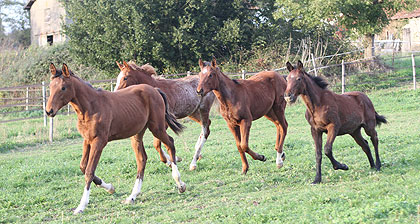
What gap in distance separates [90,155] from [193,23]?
15918 mm

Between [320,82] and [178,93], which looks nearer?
[320,82]

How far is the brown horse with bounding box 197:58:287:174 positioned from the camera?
869 cm

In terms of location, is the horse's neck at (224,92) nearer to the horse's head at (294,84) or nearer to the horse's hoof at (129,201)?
the horse's head at (294,84)

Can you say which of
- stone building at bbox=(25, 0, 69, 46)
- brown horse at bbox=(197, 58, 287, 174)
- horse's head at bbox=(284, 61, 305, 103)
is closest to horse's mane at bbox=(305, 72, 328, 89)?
horse's head at bbox=(284, 61, 305, 103)

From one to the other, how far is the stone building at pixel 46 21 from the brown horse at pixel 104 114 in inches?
1238

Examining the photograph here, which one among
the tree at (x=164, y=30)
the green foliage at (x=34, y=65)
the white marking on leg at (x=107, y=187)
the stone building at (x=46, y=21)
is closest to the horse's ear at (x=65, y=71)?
the white marking on leg at (x=107, y=187)

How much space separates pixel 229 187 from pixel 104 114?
2315 mm

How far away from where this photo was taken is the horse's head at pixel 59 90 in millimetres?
6552

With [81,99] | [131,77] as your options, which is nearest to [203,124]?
[131,77]

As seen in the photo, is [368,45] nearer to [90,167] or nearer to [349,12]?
[349,12]

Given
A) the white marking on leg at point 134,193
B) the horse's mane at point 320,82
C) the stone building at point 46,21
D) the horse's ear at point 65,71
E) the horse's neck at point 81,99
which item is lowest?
the white marking on leg at point 134,193

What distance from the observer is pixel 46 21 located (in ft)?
126

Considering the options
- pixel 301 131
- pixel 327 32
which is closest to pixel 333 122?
pixel 301 131

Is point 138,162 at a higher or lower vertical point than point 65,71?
lower
